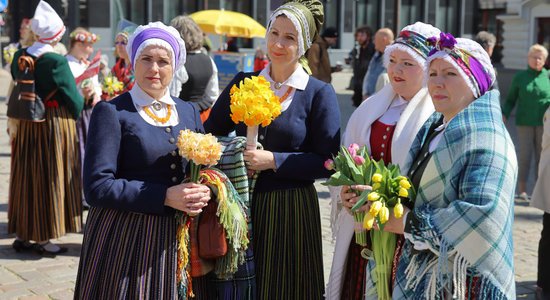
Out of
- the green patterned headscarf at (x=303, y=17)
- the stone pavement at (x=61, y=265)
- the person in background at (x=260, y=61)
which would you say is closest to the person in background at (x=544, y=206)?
the stone pavement at (x=61, y=265)

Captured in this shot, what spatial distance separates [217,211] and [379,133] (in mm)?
963

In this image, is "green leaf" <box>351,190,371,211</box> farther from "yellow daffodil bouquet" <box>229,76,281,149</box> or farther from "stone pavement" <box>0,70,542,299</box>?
"stone pavement" <box>0,70,542,299</box>

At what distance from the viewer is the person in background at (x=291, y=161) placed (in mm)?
3807

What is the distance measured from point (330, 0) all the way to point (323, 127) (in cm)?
3313

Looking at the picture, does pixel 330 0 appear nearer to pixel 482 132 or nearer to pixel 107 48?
pixel 107 48

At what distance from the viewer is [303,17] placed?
3.85 m

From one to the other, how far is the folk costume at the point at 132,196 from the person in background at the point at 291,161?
0.57m

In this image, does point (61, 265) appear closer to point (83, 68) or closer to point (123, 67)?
point (83, 68)

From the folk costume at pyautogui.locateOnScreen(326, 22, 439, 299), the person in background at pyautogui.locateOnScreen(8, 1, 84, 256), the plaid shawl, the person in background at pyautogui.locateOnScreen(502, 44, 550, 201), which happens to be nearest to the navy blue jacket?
the folk costume at pyautogui.locateOnScreen(326, 22, 439, 299)

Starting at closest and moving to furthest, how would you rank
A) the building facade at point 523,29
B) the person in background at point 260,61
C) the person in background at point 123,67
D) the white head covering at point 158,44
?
1. the white head covering at point 158,44
2. the person in background at point 123,67
3. the person in background at point 260,61
4. the building facade at point 523,29

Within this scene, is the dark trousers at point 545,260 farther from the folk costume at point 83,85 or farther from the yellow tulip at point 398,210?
the folk costume at point 83,85

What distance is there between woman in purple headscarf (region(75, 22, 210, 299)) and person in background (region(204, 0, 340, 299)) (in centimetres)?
56

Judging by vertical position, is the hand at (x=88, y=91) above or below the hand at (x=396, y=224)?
above

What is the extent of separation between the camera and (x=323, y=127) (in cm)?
383
